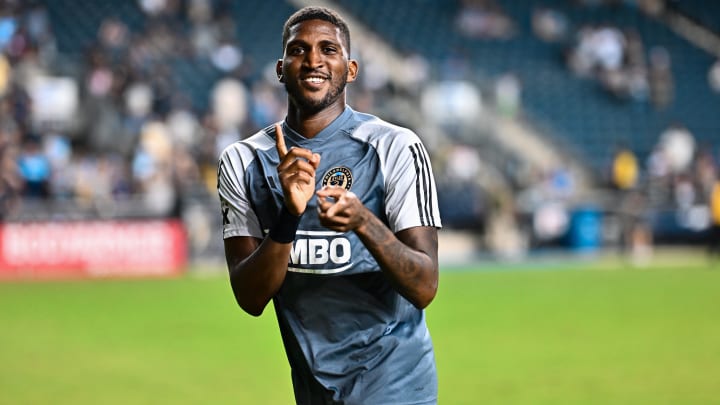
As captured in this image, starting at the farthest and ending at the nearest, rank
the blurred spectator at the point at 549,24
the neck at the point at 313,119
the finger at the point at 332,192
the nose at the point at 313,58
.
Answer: the blurred spectator at the point at 549,24 < the neck at the point at 313,119 < the nose at the point at 313,58 < the finger at the point at 332,192

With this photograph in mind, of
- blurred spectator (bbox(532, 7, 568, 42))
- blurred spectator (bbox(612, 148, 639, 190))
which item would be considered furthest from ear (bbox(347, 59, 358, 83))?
blurred spectator (bbox(532, 7, 568, 42))

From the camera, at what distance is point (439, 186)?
25.8 metres

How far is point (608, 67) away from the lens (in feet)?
106

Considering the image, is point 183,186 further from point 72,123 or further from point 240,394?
point 240,394

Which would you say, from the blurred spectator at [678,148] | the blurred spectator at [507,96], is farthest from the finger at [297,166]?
the blurred spectator at [507,96]

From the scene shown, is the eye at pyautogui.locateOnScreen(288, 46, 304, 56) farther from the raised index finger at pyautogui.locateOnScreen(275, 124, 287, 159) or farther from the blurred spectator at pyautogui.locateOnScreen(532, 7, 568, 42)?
the blurred spectator at pyautogui.locateOnScreen(532, 7, 568, 42)

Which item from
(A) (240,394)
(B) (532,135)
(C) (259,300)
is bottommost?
(A) (240,394)

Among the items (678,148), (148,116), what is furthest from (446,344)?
(678,148)

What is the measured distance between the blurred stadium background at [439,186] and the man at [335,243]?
5.17 meters

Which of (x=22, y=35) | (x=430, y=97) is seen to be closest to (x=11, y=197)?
(x=22, y=35)

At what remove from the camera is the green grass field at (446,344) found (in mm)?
9289

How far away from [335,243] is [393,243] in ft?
1.04

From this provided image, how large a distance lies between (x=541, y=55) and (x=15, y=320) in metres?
22.2

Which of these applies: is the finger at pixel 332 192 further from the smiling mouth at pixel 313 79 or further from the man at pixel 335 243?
the smiling mouth at pixel 313 79
